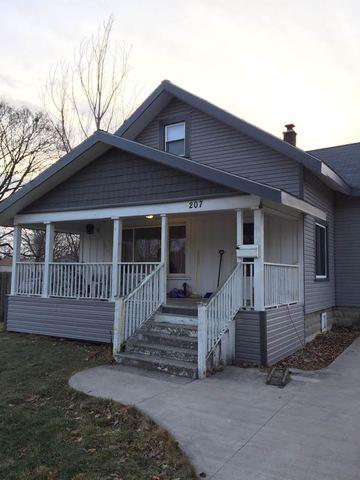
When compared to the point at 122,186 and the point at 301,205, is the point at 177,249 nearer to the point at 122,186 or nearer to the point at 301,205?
the point at 122,186

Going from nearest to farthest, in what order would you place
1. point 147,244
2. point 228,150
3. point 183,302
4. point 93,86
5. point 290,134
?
point 183,302, point 228,150, point 147,244, point 290,134, point 93,86

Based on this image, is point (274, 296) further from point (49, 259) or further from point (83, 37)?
point (83, 37)

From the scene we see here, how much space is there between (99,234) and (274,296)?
6.82 m

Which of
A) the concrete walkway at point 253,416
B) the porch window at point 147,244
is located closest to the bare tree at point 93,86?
the porch window at point 147,244

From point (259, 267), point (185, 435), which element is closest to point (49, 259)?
point (259, 267)

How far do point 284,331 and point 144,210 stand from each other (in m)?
4.06

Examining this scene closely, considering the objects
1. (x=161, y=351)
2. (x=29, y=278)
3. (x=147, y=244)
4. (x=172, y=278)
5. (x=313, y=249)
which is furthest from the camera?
(x=147, y=244)

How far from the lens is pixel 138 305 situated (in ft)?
28.9

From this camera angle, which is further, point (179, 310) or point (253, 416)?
point (179, 310)

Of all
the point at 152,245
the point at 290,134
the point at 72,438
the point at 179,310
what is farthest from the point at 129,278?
the point at 290,134

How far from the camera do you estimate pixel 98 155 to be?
34.9 feet

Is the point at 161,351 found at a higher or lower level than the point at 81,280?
lower

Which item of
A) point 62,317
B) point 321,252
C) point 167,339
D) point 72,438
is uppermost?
point 321,252

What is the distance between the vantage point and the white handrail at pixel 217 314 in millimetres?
7215
